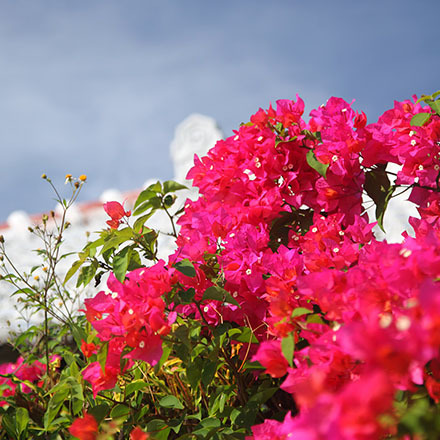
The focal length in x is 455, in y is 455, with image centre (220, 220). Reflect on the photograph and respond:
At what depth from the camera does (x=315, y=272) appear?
724 millimetres

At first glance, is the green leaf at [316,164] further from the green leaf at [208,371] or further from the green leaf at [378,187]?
the green leaf at [208,371]

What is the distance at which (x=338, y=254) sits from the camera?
2.79 feet

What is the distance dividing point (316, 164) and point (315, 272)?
39 centimetres

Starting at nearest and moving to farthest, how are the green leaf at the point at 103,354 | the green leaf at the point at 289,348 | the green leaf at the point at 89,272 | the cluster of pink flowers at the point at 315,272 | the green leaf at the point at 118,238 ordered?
1. the cluster of pink flowers at the point at 315,272
2. the green leaf at the point at 289,348
3. the green leaf at the point at 103,354
4. the green leaf at the point at 118,238
5. the green leaf at the point at 89,272

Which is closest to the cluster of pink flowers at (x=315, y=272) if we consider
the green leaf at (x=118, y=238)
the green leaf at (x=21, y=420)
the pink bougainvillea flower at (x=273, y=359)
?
the pink bougainvillea flower at (x=273, y=359)

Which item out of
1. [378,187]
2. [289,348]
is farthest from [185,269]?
[378,187]

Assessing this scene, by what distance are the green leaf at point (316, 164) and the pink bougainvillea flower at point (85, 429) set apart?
0.68 m

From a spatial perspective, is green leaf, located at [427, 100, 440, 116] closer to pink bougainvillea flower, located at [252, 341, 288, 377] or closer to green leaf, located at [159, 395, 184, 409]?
pink bougainvillea flower, located at [252, 341, 288, 377]

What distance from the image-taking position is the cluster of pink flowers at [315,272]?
390 millimetres

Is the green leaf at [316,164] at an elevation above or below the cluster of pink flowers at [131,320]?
above

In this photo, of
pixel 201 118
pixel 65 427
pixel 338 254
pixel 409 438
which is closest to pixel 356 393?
pixel 409 438

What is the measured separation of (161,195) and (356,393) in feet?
2.10

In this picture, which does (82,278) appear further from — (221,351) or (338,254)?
(338,254)

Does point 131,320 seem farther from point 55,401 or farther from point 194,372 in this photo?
point 55,401
